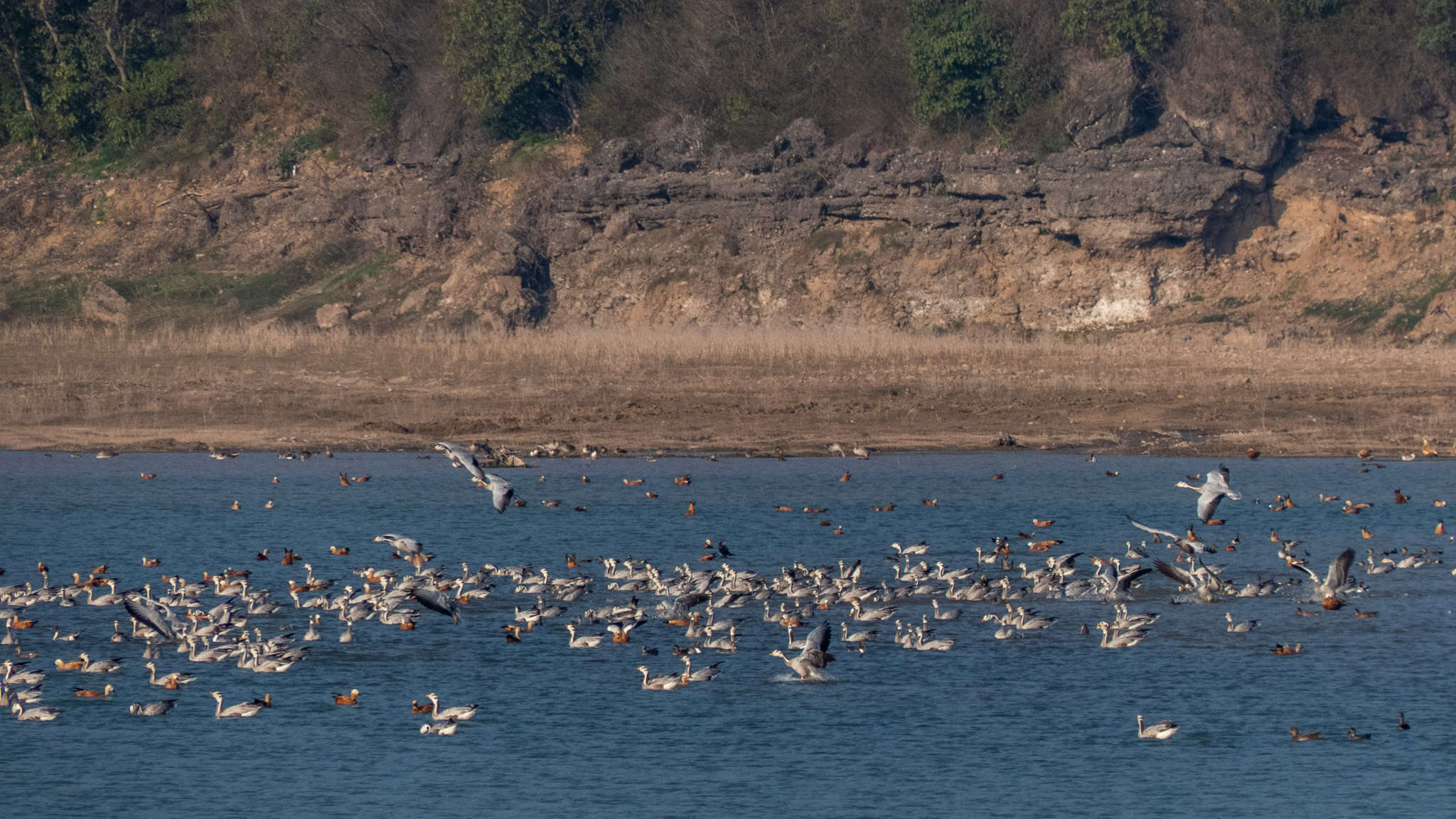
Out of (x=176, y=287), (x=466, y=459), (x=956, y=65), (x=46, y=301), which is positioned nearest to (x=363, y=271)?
(x=176, y=287)

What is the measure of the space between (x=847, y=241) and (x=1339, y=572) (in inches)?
1056

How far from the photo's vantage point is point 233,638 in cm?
1598

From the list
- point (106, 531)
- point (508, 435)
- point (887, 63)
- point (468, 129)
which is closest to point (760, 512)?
point (508, 435)

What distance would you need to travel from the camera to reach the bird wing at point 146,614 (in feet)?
47.1

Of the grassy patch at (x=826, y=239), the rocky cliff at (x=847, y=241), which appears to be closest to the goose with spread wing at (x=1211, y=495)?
the rocky cliff at (x=847, y=241)

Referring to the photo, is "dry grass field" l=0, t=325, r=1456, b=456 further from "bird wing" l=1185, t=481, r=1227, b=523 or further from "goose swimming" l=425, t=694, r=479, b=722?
"goose swimming" l=425, t=694, r=479, b=722

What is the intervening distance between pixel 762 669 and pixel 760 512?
796 centimetres

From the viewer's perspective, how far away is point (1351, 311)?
3712 cm

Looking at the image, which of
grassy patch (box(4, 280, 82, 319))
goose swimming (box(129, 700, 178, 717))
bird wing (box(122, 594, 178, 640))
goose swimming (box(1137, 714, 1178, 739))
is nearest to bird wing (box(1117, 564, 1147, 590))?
goose swimming (box(1137, 714, 1178, 739))

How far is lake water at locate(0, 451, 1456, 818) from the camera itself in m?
12.1

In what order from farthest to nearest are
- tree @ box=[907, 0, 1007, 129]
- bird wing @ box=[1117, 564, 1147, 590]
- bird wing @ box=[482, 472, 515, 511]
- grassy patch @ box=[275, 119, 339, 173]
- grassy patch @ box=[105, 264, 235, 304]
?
grassy patch @ box=[275, 119, 339, 173], grassy patch @ box=[105, 264, 235, 304], tree @ box=[907, 0, 1007, 129], bird wing @ box=[482, 472, 515, 511], bird wing @ box=[1117, 564, 1147, 590]

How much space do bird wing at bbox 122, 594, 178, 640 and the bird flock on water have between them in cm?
3

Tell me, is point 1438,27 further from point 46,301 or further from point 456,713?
point 46,301

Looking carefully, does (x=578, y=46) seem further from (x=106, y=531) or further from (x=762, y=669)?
(x=762, y=669)
